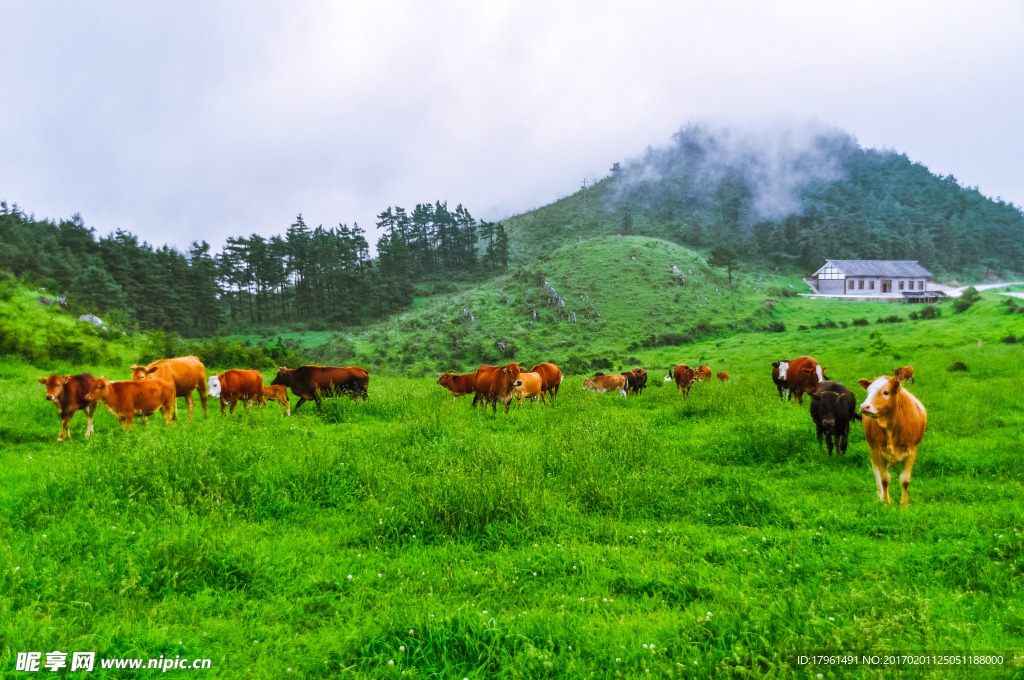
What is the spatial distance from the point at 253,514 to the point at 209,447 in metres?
2.07

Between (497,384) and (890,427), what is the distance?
9.60 meters

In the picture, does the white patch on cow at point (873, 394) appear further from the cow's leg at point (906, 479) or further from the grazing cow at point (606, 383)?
the grazing cow at point (606, 383)

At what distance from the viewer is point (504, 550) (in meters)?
5.80

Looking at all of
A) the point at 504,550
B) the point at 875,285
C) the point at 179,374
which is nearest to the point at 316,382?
the point at 179,374

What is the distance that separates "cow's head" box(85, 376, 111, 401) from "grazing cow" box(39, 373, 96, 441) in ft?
0.48

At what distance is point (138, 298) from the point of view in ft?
192

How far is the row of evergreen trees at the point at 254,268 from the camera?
5081 cm

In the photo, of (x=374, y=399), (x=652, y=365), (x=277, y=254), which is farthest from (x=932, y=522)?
(x=277, y=254)

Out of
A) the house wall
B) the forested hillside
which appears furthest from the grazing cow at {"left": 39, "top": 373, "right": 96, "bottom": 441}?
the house wall

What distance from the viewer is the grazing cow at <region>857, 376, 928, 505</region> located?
640 cm

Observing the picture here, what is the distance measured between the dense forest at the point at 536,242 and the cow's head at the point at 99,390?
46.1 metres

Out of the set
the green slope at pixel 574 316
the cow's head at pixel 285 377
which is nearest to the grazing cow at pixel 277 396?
the cow's head at pixel 285 377

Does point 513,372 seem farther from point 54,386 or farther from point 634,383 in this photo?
point 54,386

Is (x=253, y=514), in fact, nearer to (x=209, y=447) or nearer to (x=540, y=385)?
(x=209, y=447)
